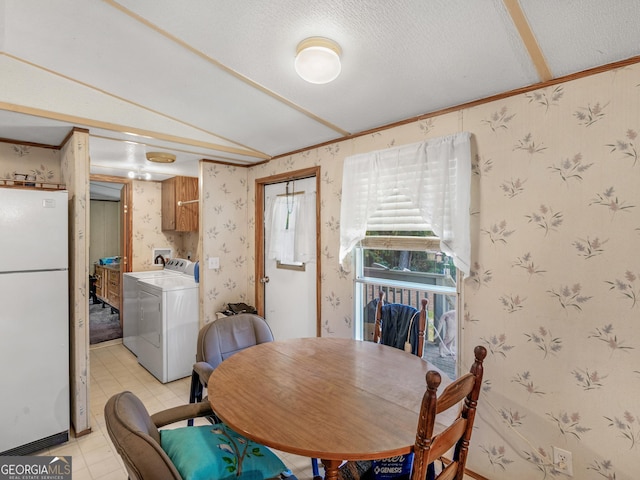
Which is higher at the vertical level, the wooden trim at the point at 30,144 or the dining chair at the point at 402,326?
the wooden trim at the point at 30,144

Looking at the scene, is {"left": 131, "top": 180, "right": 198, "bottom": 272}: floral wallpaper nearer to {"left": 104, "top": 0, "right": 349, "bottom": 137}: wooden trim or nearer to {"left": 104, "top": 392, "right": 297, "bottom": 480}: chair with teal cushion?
{"left": 104, "top": 0, "right": 349, "bottom": 137}: wooden trim

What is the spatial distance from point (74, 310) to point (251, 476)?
1.87 m

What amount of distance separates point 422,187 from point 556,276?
862 mm

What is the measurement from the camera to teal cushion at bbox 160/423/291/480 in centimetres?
120

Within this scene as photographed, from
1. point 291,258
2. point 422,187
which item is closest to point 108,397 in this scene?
point 291,258

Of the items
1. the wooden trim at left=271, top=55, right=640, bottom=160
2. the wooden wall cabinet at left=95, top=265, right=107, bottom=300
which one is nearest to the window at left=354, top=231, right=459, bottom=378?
the wooden trim at left=271, top=55, right=640, bottom=160

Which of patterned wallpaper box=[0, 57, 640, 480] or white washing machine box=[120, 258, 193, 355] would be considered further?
white washing machine box=[120, 258, 193, 355]

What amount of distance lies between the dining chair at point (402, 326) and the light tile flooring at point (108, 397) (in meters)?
0.95

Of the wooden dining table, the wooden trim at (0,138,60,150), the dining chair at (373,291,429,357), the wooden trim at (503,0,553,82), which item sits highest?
the wooden trim at (503,0,553,82)

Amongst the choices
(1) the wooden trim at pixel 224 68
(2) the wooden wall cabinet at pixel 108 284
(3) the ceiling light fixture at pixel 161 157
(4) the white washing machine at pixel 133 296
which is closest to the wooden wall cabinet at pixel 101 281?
(2) the wooden wall cabinet at pixel 108 284

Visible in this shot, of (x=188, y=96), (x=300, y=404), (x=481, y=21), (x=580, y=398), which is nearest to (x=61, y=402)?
(x=300, y=404)

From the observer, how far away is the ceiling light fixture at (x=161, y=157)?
298 cm

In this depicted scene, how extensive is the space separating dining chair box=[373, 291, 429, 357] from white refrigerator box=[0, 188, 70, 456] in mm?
2173

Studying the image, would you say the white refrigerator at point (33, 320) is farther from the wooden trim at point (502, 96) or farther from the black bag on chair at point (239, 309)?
the wooden trim at point (502, 96)
